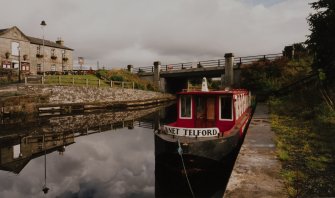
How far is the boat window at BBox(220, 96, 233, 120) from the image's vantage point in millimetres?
11538

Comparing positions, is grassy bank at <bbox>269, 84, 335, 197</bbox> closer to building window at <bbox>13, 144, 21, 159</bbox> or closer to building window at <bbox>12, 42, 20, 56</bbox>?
building window at <bbox>13, 144, 21, 159</bbox>

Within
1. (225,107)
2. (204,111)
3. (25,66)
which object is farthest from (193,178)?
(25,66)

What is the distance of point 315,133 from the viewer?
11695 millimetres

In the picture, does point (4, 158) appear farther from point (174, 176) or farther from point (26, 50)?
point (26, 50)

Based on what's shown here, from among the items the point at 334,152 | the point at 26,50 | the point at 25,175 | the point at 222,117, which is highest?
the point at 26,50

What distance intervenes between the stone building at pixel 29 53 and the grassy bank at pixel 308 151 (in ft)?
106

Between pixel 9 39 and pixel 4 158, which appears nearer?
pixel 4 158

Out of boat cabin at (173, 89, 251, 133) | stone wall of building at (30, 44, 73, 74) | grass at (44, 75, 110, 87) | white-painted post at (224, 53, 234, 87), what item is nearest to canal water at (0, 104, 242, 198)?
boat cabin at (173, 89, 251, 133)

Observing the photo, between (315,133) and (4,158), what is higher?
(315,133)

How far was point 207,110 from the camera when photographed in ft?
38.8

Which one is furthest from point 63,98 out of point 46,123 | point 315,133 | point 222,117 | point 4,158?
point 315,133

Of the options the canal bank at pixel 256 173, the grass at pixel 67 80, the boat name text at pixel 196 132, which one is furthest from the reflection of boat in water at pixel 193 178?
the grass at pixel 67 80

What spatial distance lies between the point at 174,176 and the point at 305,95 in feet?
49.8

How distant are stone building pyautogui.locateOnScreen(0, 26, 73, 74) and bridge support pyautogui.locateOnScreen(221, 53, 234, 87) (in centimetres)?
2327
